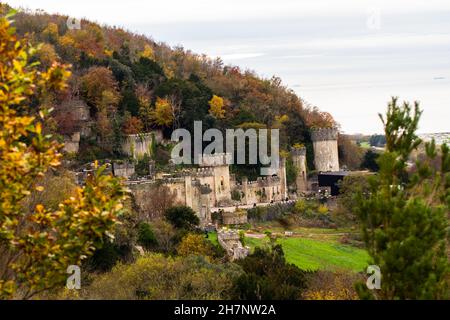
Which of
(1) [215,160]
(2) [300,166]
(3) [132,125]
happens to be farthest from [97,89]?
(2) [300,166]

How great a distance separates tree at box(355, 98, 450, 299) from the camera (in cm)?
1265

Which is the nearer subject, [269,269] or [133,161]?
[269,269]

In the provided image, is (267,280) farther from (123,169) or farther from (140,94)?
(140,94)

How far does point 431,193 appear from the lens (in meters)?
13.7

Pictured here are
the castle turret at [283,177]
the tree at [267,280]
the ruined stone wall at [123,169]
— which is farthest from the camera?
the castle turret at [283,177]

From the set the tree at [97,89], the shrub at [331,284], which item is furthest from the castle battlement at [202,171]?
the shrub at [331,284]

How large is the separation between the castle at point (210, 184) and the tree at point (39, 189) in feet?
78.8

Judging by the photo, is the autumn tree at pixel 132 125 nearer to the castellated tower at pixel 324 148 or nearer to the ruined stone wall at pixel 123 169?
the ruined stone wall at pixel 123 169

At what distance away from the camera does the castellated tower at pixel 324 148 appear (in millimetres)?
53000

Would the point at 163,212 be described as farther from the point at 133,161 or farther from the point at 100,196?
the point at 100,196

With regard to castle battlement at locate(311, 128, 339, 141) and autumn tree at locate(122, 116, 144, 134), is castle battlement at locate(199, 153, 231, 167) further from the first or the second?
castle battlement at locate(311, 128, 339, 141)

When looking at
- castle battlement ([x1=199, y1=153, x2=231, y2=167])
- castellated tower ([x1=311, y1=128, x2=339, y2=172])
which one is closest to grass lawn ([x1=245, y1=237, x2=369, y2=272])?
castle battlement ([x1=199, y1=153, x2=231, y2=167])
